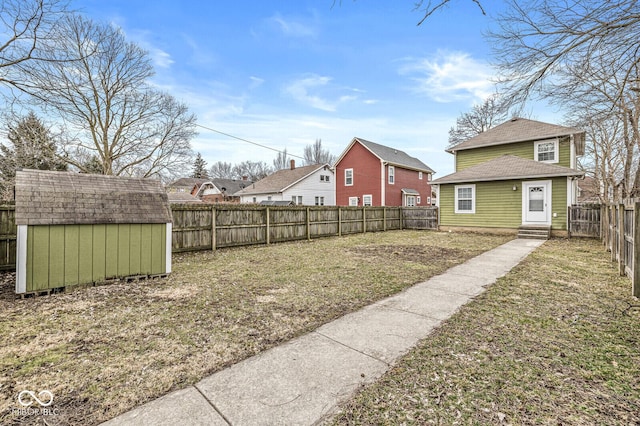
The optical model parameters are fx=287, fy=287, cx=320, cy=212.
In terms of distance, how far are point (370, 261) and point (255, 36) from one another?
9454mm

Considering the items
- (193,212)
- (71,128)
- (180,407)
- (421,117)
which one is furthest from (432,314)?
(71,128)

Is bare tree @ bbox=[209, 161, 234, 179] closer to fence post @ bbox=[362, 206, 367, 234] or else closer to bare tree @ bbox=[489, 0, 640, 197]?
fence post @ bbox=[362, 206, 367, 234]

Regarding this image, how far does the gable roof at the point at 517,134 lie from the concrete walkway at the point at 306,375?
15.6 meters

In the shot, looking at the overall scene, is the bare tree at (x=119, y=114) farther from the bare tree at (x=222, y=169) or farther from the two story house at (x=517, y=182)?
the bare tree at (x=222, y=169)

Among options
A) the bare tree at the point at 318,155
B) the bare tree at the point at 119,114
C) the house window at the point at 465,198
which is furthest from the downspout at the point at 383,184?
the bare tree at the point at 318,155

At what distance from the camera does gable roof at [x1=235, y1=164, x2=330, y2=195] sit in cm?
2673

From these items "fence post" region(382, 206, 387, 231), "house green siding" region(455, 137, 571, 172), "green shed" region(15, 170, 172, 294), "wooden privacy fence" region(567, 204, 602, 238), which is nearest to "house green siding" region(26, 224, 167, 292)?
"green shed" region(15, 170, 172, 294)

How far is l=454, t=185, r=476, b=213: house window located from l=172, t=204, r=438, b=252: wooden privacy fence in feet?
5.26

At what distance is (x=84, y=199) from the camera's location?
17.0 ft

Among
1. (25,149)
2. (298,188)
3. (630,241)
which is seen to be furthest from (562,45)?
(298,188)

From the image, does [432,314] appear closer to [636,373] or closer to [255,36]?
[636,373]

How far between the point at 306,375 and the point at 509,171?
15.0 meters

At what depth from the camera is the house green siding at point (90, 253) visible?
→ 4.58 m

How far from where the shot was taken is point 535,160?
51.0ft
